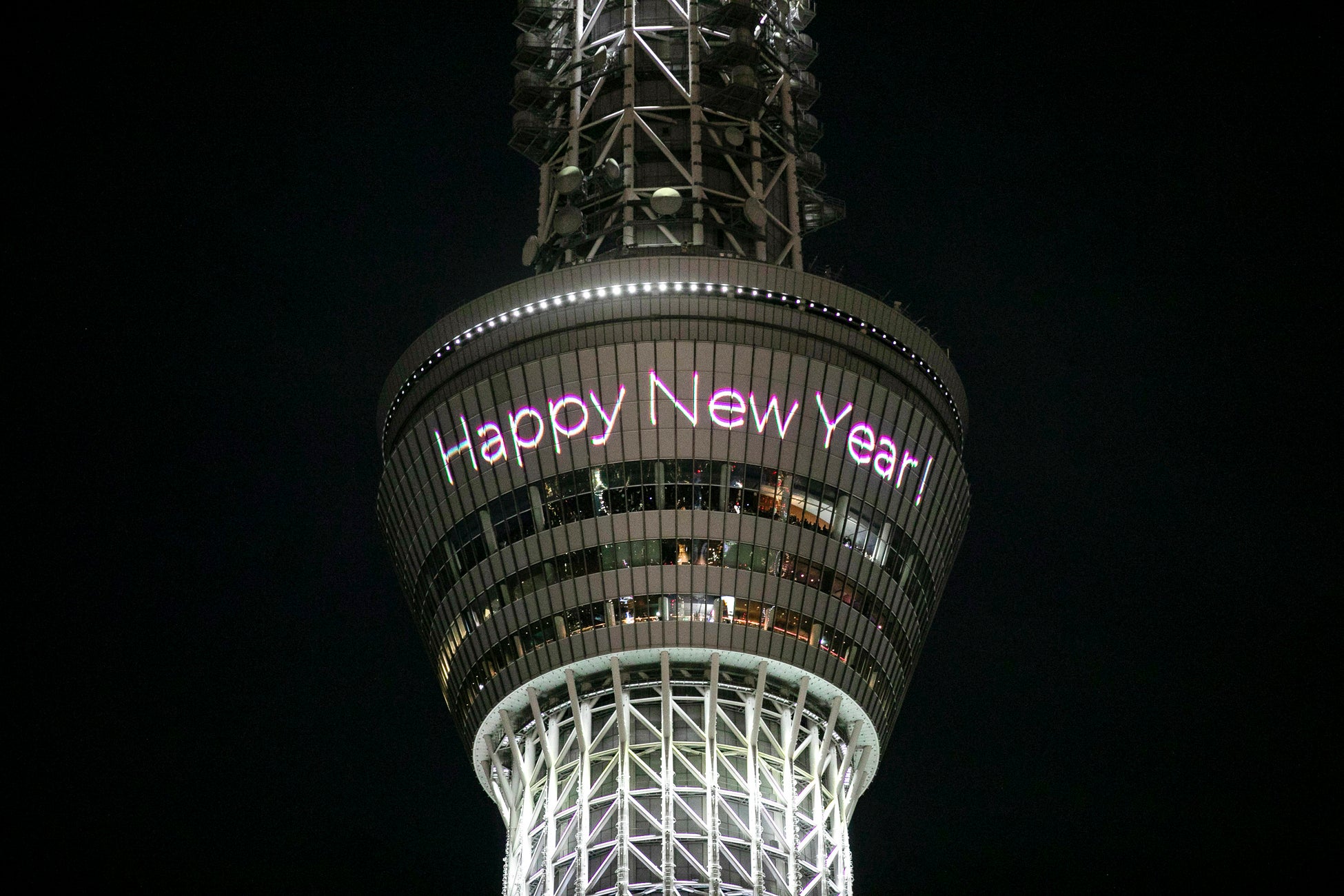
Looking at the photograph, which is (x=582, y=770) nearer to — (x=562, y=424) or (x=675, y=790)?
(x=675, y=790)

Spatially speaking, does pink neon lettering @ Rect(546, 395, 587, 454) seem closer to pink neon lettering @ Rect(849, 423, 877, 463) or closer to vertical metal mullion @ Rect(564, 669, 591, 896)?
vertical metal mullion @ Rect(564, 669, 591, 896)

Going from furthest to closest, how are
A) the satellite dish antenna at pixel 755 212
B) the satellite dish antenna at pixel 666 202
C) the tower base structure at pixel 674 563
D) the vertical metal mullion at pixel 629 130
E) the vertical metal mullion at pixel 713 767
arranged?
the vertical metal mullion at pixel 629 130 → the satellite dish antenna at pixel 755 212 → the satellite dish antenna at pixel 666 202 → the tower base structure at pixel 674 563 → the vertical metal mullion at pixel 713 767

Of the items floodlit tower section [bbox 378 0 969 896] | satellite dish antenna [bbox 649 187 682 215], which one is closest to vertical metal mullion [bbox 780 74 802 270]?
satellite dish antenna [bbox 649 187 682 215]

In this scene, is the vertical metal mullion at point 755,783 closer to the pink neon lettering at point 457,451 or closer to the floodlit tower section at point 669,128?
the pink neon lettering at point 457,451

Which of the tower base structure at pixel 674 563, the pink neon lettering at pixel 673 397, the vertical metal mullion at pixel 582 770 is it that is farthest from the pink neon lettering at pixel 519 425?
the vertical metal mullion at pixel 582 770

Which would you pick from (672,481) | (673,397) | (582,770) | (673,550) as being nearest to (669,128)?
(673,397)
